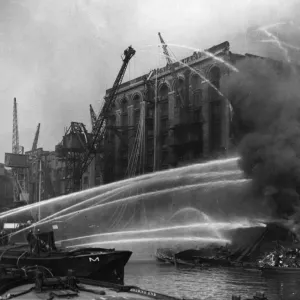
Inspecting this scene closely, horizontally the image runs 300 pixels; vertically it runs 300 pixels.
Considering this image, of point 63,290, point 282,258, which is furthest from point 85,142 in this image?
point 63,290

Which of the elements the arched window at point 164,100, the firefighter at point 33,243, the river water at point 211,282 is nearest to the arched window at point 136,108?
the arched window at point 164,100

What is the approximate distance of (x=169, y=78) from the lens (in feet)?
227

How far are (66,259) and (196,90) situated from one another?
3974 cm

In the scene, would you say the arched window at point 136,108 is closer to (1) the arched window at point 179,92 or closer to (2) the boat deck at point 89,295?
(1) the arched window at point 179,92

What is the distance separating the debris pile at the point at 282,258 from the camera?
1451 inches

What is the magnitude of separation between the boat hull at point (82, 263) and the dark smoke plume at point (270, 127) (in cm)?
2058

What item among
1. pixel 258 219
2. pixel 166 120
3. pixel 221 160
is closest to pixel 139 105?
pixel 166 120

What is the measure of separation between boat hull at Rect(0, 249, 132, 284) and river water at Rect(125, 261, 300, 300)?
2222 millimetres

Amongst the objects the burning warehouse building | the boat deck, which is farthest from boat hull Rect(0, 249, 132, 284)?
the burning warehouse building

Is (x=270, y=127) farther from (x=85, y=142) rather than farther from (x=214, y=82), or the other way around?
(x=85, y=142)

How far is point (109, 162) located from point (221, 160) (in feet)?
104

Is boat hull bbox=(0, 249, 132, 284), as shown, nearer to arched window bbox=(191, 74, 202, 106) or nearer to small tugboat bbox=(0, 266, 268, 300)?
small tugboat bbox=(0, 266, 268, 300)

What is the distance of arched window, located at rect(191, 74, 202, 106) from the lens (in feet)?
206

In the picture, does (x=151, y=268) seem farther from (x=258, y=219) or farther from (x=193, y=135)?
(x=193, y=135)
